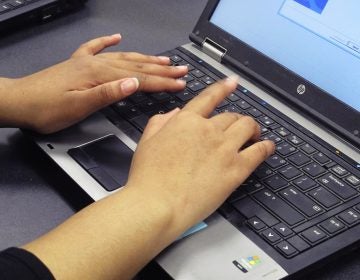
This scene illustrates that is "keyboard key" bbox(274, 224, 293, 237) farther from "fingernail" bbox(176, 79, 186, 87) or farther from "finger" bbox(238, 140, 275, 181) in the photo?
"fingernail" bbox(176, 79, 186, 87)

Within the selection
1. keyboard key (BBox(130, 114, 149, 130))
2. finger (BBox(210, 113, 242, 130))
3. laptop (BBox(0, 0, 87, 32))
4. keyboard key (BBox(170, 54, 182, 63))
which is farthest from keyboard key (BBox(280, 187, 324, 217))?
laptop (BBox(0, 0, 87, 32))

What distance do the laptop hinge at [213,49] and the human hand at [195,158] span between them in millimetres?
175

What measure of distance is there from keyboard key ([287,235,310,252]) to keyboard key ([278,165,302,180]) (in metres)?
0.10

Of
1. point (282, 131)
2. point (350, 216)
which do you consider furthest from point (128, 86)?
point (350, 216)

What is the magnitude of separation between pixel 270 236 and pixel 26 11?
1.97ft

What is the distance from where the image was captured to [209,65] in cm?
96

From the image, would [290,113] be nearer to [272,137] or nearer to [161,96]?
[272,137]

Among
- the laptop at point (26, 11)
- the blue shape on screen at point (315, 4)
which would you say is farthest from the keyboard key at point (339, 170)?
the laptop at point (26, 11)

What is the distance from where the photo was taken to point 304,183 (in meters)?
0.74

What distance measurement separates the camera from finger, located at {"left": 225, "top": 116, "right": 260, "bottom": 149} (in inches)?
29.2

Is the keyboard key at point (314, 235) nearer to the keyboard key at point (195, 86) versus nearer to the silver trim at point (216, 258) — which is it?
the silver trim at point (216, 258)

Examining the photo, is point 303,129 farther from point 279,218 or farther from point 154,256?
point 154,256

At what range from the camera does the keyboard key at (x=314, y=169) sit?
76 cm

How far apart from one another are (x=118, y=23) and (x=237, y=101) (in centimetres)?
34
